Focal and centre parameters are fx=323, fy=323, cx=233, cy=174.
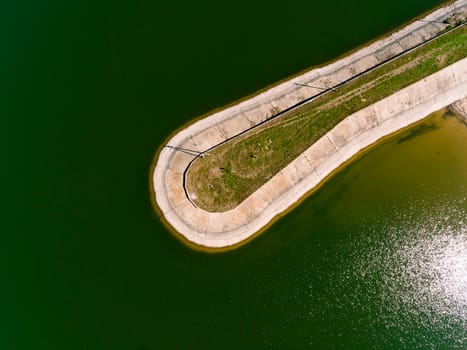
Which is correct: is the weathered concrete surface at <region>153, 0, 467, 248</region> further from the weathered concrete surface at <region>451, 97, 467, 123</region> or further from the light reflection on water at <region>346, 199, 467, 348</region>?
the light reflection on water at <region>346, 199, 467, 348</region>

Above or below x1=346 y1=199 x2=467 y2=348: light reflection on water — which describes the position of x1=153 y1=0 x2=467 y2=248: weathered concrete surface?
above

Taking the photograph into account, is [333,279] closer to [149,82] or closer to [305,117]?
[305,117]

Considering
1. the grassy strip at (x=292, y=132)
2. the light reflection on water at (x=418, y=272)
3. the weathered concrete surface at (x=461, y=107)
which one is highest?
the grassy strip at (x=292, y=132)

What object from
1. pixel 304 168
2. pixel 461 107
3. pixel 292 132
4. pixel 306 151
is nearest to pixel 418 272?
pixel 304 168

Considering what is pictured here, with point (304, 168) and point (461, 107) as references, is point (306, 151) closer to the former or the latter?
point (304, 168)

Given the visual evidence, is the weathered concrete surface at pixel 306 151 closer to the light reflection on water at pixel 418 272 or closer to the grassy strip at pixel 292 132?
the grassy strip at pixel 292 132

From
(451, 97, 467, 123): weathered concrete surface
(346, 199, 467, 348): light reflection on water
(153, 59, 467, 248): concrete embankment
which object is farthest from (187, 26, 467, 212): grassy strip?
(346, 199, 467, 348): light reflection on water

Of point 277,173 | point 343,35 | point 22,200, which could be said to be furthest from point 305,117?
point 22,200

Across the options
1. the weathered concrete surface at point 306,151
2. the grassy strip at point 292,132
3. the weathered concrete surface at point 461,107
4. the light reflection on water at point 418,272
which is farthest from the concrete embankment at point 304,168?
the light reflection on water at point 418,272
